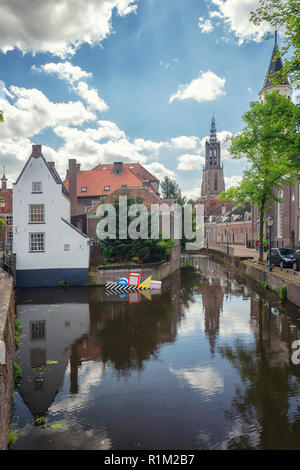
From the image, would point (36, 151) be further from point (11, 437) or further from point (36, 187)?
point (11, 437)

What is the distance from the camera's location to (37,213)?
2494cm

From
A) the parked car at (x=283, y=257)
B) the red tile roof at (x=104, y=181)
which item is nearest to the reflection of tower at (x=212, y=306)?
the parked car at (x=283, y=257)

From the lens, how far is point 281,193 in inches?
1484

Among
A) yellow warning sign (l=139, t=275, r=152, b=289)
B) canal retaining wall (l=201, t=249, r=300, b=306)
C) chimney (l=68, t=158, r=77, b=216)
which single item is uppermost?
chimney (l=68, t=158, r=77, b=216)

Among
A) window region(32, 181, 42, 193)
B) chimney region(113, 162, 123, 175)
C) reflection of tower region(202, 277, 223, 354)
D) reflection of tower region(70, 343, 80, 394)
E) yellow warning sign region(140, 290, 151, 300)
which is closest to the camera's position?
reflection of tower region(70, 343, 80, 394)

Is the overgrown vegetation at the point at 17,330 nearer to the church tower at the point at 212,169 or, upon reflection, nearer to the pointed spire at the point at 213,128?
the church tower at the point at 212,169

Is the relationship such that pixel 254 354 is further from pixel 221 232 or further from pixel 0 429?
pixel 221 232

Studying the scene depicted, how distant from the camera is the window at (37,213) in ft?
81.6

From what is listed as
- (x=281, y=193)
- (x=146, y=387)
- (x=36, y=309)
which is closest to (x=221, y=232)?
(x=281, y=193)

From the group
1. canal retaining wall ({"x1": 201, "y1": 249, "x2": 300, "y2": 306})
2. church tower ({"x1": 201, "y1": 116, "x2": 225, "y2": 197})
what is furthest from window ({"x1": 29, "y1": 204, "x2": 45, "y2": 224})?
church tower ({"x1": 201, "y1": 116, "x2": 225, "y2": 197})

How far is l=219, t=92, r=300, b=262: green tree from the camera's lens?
1523 centimetres

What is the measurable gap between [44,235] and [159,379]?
749 inches

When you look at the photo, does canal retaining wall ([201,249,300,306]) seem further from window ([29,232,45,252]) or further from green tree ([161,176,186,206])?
green tree ([161,176,186,206])
